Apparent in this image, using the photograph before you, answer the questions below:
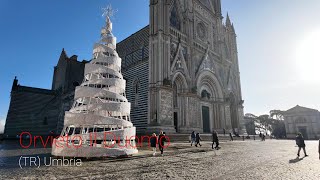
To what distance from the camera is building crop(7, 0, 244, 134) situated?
2522cm

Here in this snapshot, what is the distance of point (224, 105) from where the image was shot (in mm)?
35438

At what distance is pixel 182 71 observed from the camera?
28906mm

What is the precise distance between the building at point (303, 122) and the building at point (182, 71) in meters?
28.5

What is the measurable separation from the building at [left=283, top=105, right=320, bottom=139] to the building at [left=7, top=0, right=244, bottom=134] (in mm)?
28521

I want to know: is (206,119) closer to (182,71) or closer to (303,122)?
(182,71)

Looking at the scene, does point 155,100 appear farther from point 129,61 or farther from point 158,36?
point 129,61

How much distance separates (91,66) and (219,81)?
2759cm

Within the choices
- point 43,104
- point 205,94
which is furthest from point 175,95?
point 43,104

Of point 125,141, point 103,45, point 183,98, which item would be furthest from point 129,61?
point 125,141

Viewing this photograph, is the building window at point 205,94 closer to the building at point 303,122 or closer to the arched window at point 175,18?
the arched window at point 175,18

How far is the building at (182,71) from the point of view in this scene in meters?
25.2

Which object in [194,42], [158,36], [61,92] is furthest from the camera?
[61,92]

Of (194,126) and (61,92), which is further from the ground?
(61,92)

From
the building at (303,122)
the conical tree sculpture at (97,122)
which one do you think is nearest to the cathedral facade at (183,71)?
the conical tree sculpture at (97,122)
